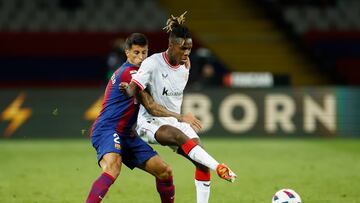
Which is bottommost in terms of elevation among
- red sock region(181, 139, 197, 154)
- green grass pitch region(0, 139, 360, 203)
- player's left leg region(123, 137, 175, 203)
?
green grass pitch region(0, 139, 360, 203)

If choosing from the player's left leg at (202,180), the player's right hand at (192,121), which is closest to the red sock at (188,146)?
the player's right hand at (192,121)

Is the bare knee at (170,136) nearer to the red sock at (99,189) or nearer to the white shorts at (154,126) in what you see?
the white shorts at (154,126)

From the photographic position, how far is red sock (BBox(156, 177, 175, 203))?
7.37 metres

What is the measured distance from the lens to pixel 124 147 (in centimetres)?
Answer: 722

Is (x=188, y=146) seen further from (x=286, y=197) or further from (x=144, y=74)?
(x=286, y=197)

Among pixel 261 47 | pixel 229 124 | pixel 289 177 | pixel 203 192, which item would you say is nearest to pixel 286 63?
pixel 261 47

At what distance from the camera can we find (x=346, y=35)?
20375mm

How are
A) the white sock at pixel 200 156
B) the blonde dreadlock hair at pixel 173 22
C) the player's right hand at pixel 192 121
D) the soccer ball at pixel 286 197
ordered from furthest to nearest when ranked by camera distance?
the blonde dreadlock hair at pixel 173 22
the soccer ball at pixel 286 197
the player's right hand at pixel 192 121
the white sock at pixel 200 156

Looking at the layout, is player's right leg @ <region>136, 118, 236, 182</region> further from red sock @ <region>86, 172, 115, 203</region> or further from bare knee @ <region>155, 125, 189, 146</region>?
red sock @ <region>86, 172, 115, 203</region>

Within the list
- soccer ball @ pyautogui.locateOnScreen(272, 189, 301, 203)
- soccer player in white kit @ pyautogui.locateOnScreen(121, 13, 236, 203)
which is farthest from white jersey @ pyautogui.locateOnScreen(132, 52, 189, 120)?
soccer ball @ pyautogui.locateOnScreen(272, 189, 301, 203)

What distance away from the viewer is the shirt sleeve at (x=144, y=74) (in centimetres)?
709

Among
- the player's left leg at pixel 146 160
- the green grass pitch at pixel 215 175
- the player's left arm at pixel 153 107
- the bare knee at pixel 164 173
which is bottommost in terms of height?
the green grass pitch at pixel 215 175

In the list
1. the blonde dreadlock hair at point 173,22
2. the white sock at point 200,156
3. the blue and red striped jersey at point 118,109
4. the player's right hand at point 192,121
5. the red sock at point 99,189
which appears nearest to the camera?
the red sock at point 99,189

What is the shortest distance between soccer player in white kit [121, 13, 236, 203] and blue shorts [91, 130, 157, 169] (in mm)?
155
